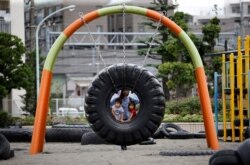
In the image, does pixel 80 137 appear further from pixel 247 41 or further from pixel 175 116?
pixel 175 116

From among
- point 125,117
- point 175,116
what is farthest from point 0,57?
point 125,117

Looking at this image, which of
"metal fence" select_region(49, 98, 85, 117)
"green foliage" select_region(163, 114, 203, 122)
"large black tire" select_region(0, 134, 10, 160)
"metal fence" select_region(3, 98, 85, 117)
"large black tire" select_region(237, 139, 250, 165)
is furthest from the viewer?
"metal fence" select_region(49, 98, 85, 117)

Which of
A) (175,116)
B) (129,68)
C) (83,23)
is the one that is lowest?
(175,116)

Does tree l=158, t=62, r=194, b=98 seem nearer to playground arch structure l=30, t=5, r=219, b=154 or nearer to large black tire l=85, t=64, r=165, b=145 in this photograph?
playground arch structure l=30, t=5, r=219, b=154

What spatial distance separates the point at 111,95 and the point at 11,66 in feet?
58.9

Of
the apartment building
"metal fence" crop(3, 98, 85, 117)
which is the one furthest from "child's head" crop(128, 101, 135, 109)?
the apartment building

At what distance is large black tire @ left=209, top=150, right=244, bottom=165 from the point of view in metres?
9.30

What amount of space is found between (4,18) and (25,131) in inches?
955

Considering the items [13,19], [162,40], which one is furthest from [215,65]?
[13,19]

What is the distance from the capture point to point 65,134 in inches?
770

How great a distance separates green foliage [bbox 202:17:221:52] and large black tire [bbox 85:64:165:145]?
20.4 metres

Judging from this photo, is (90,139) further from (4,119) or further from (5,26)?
(5,26)

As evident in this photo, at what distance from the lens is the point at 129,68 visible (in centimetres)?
1349

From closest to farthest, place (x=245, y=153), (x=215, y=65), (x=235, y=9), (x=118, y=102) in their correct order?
(x=245, y=153) < (x=118, y=102) < (x=215, y=65) < (x=235, y=9)
